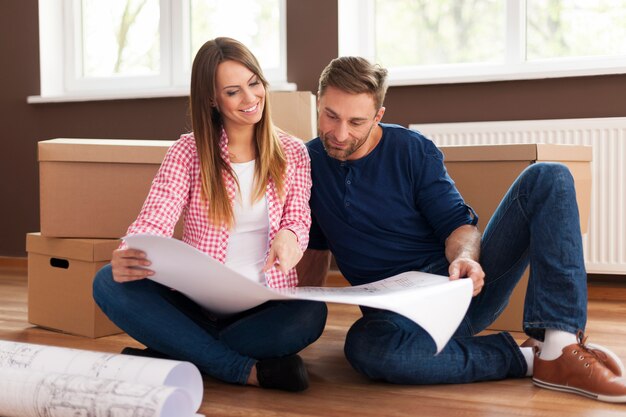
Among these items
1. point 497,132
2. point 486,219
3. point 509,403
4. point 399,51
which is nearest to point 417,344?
point 509,403

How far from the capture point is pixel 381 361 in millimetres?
1327

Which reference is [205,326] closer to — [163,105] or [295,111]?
[295,111]

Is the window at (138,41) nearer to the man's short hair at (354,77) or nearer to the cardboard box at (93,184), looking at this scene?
the cardboard box at (93,184)

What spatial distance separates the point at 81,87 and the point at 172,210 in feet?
7.43

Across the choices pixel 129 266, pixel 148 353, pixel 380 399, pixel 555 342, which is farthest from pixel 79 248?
pixel 555 342

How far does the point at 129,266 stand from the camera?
1204 mm

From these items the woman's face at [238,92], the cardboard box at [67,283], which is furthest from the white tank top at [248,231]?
the cardboard box at [67,283]

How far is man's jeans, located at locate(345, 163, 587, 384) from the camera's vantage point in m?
1.25

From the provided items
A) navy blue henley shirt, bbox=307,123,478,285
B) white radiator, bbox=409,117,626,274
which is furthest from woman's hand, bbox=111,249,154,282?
white radiator, bbox=409,117,626,274

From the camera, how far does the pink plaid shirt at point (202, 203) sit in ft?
4.27

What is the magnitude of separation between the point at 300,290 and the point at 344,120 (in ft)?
1.05

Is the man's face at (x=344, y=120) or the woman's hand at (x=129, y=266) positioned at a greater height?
the man's face at (x=344, y=120)

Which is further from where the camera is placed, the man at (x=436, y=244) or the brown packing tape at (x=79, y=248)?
the brown packing tape at (x=79, y=248)

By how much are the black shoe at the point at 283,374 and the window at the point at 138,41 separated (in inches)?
71.8
